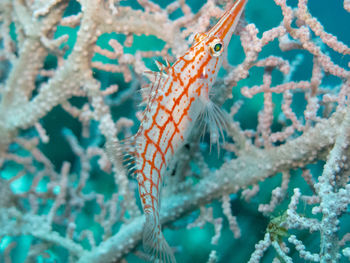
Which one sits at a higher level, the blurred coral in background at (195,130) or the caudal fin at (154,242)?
the blurred coral in background at (195,130)

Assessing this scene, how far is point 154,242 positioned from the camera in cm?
226

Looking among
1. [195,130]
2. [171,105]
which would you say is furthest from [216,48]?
[195,130]

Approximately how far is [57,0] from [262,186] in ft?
9.62

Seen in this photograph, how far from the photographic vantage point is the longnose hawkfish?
6.81ft

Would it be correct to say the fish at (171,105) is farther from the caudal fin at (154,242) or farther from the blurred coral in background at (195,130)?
the blurred coral in background at (195,130)

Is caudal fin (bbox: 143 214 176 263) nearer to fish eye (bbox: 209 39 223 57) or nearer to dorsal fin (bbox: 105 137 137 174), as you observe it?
dorsal fin (bbox: 105 137 137 174)

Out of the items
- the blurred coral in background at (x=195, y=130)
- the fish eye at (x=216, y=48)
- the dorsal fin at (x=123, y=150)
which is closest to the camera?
the fish eye at (x=216, y=48)

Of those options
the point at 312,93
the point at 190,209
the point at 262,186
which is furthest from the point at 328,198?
the point at 190,209

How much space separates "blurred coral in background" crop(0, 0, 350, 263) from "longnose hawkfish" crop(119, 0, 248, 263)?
242mm

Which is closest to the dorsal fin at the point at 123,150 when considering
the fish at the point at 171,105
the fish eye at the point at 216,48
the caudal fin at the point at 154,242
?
the fish at the point at 171,105

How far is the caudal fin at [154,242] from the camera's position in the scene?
222cm

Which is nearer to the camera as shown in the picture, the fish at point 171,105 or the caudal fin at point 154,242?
the fish at point 171,105

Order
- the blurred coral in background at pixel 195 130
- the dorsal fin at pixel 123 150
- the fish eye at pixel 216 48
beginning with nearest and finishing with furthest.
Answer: the fish eye at pixel 216 48 → the dorsal fin at pixel 123 150 → the blurred coral in background at pixel 195 130

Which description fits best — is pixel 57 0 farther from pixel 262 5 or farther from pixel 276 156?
pixel 276 156
